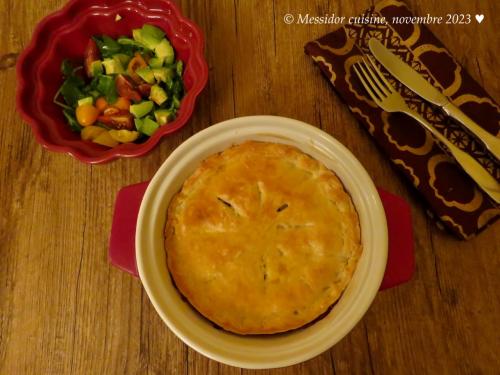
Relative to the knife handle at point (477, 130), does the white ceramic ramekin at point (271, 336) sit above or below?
below

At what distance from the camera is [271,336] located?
92 centimetres

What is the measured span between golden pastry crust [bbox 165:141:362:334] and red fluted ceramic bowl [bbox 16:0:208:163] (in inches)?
8.2

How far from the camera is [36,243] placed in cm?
114

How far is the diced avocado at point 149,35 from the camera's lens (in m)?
1.18

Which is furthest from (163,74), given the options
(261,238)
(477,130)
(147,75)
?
(477,130)

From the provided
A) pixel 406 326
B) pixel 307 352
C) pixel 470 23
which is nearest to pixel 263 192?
pixel 307 352

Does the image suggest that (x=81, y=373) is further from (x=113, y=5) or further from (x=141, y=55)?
(x=113, y=5)

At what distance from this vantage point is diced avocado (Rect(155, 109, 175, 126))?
1.12 meters

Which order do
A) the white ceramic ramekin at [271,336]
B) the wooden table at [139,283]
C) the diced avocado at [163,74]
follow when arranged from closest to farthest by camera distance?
the white ceramic ramekin at [271,336]
the wooden table at [139,283]
the diced avocado at [163,74]

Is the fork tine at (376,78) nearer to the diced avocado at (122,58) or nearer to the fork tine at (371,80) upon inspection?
the fork tine at (371,80)

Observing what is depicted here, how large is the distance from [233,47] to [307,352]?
912 mm

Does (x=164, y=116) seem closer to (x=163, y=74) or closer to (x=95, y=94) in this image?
(x=163, y=74)

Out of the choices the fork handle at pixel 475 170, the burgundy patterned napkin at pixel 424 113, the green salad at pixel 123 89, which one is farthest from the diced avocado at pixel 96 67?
the fork handle at pixel 475 170

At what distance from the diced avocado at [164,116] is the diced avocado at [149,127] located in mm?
14
